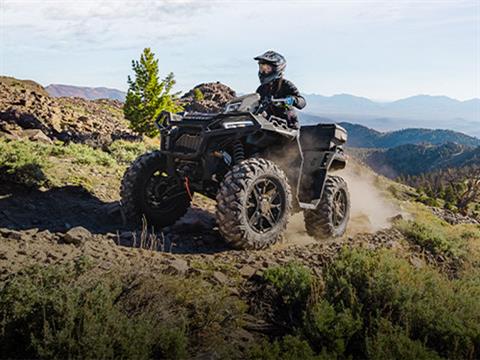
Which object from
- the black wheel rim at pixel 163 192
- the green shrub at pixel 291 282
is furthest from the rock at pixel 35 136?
the green shrub at pixel 291 282

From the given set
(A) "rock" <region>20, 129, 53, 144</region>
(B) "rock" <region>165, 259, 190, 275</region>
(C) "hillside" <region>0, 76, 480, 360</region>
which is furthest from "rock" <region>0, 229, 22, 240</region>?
(A) "rock" <region>20, 129, 53, 144</region>

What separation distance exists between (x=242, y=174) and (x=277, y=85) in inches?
101

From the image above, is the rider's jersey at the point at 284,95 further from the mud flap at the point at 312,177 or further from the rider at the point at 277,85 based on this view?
the mud flap at the point at 312,177

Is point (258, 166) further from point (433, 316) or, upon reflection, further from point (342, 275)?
point (433, 316)

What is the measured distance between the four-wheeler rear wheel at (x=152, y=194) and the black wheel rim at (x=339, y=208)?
301 centimetres

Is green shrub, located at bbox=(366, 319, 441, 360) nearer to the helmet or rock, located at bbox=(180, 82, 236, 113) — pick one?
the helmet

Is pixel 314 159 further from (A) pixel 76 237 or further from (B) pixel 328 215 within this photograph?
(A) pixel 76 237

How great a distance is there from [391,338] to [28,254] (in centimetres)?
449

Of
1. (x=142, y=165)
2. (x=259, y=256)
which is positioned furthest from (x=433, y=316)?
(x=142, y=165)

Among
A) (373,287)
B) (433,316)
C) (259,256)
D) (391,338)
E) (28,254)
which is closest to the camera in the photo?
(391,338)

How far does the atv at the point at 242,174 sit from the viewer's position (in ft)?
26.6

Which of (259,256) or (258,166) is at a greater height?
(258,166)

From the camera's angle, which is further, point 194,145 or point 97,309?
point 194,145

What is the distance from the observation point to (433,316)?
5812mm
